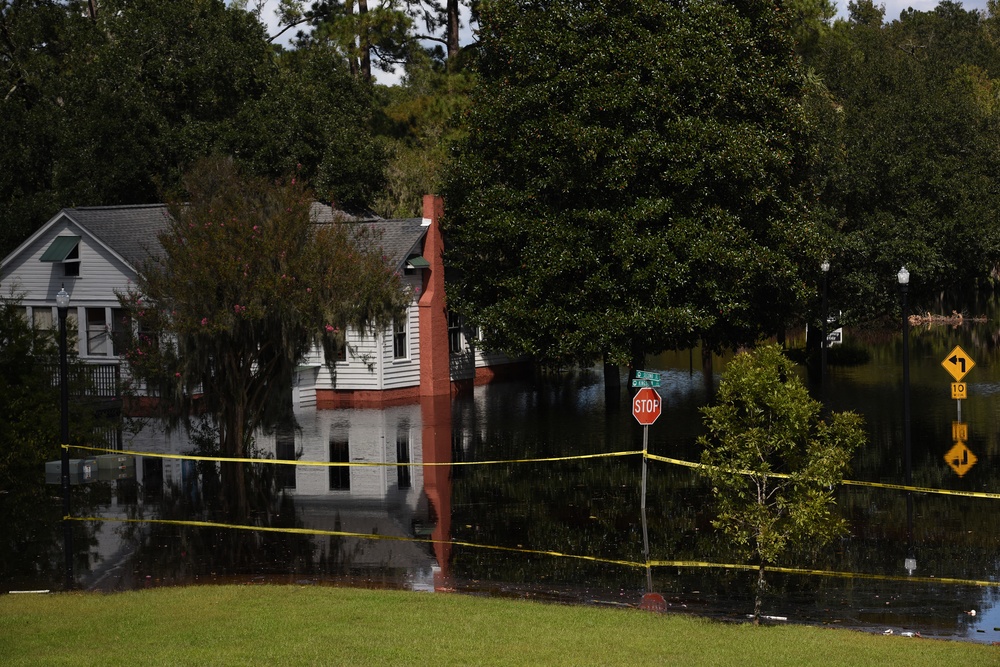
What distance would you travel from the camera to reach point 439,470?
2975 cm

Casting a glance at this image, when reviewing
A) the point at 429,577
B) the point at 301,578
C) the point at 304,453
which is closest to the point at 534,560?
the point at 429,577

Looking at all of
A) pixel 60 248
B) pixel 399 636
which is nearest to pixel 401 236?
pixel 60 248

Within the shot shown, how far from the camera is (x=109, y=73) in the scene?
5416cm

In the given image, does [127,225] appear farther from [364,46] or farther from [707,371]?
[707,371]

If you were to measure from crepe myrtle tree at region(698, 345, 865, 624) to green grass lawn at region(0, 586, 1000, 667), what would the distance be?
1438mm

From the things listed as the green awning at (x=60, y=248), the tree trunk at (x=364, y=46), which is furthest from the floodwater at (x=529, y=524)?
the tree trunk at (x=364, y=46)

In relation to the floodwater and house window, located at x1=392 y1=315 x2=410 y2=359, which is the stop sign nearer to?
the floodwater

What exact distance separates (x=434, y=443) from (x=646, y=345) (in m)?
11.4

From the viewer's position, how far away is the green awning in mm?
44219

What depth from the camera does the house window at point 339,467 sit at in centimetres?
2795

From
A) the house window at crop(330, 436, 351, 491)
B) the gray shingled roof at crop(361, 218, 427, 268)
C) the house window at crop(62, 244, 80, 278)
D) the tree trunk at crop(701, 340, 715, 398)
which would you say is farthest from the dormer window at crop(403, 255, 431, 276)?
the house window at crop(62, 244, 80, 278)

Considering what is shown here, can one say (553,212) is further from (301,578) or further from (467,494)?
(301,578)

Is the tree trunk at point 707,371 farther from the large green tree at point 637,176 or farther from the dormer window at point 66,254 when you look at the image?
the dormer window at point 66,254

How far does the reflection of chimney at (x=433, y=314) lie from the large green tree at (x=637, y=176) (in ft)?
7.63
